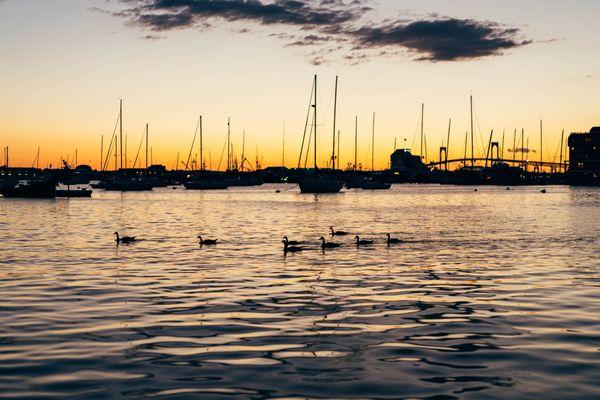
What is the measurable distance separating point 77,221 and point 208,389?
54354 mm

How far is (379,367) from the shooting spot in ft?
42.2

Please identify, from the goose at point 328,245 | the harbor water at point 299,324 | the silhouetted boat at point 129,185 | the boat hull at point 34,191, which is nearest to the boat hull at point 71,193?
the boat hull at point 34,191

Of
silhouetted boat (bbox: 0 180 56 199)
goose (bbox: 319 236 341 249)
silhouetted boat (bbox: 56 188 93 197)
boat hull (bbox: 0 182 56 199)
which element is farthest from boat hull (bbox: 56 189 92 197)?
goose (bbox: 319 236 341 249)

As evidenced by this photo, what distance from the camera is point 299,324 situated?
16953 millimetres

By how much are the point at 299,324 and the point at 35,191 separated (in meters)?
110

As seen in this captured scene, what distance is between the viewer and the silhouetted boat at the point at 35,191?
117 metres

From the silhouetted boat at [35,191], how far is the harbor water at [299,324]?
87.1m

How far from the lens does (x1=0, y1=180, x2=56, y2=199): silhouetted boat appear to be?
11675 centimetres

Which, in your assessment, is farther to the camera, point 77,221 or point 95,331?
point 77,221

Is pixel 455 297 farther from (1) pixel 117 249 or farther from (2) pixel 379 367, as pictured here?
(1) pixel 117 249

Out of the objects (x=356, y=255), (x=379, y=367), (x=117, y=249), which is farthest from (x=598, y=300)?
(x=117, y=249)

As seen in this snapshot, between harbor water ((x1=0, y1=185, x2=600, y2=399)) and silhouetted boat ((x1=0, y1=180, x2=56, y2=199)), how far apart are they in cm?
8708

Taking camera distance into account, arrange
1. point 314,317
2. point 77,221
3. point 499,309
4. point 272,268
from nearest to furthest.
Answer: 1. point 314,317
2. point 499,309
3. point 272,268
4. point 77,221

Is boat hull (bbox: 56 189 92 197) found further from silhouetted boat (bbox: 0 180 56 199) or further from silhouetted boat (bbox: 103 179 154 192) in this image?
silhouetted boat (bbox: 103 179 154 192)
